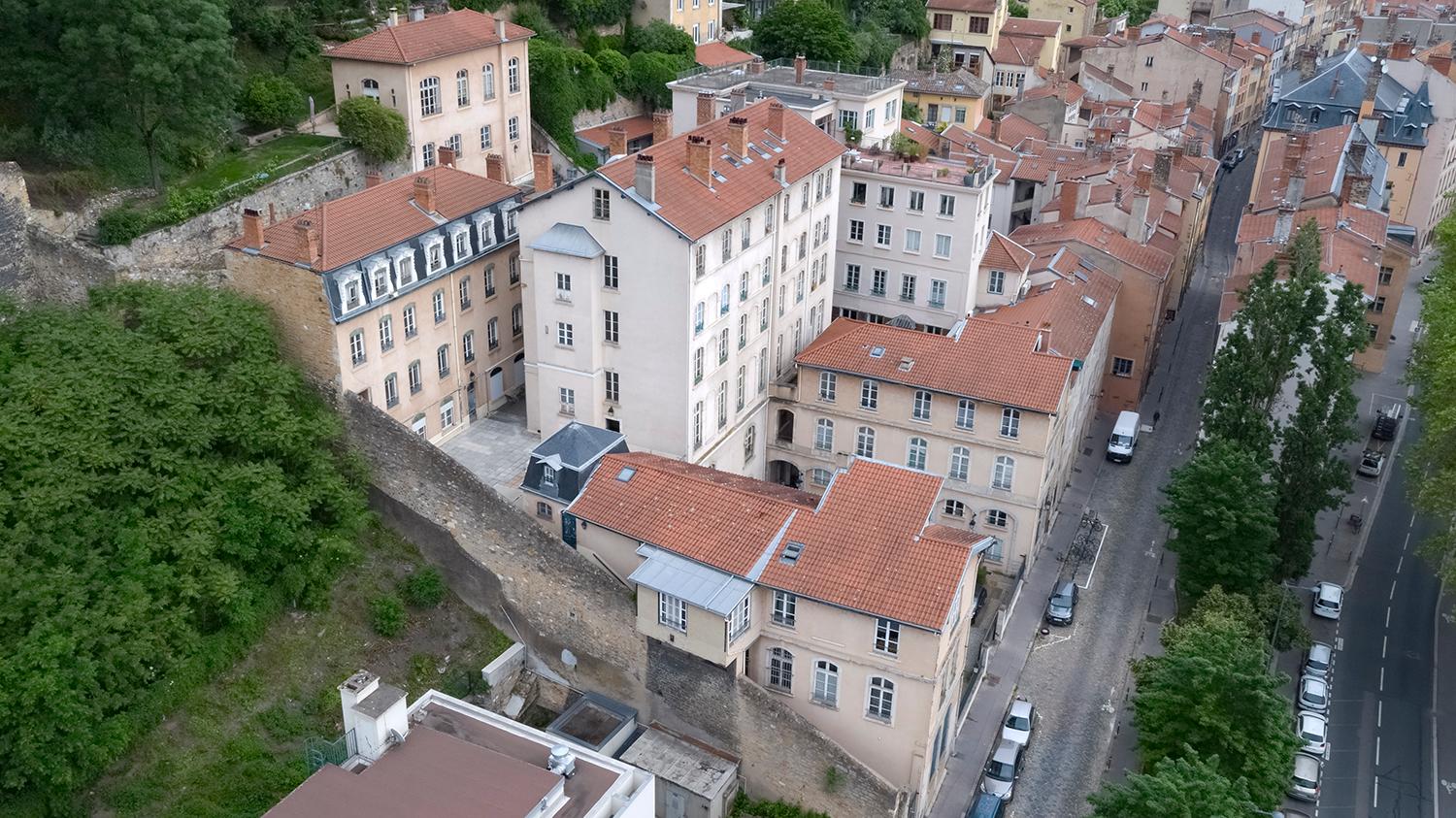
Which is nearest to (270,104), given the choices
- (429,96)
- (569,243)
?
(429,96)

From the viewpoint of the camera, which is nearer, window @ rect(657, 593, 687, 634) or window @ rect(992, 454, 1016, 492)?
window @ rect(657, 593, 687, 634)

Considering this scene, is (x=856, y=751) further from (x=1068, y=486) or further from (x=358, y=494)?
(x=1068, y=486)

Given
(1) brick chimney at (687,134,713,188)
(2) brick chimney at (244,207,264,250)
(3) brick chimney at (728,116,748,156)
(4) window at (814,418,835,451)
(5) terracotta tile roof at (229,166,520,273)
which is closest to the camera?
(5) terracotta tile roof at (229,166,520,273)

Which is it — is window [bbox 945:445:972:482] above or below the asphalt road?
above

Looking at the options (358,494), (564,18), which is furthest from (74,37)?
(564,18)

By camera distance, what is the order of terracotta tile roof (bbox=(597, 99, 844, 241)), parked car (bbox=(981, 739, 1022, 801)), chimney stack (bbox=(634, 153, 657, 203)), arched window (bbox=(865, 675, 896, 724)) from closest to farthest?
arched window (bbox=(865, 675, 896, 724)), parked car (bbox=(981, 739, 1022, 801)), chimney stack (bbox=(634, 153, 657, 203)), terracotta tile roof (bbox=(597, 99, 844, 241))

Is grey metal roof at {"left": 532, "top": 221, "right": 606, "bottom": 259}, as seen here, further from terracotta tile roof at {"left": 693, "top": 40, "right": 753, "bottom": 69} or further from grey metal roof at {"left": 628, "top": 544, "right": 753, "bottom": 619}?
terracotta tile roof at {"left": 693, "top": 40, "right": 753, "bottom": 69}

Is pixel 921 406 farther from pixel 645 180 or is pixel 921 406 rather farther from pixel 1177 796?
pixel 1177 796

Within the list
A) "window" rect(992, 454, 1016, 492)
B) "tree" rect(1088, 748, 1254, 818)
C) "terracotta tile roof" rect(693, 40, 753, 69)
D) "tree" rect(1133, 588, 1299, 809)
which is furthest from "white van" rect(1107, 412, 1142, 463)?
"terracotta tile roof" rect(693, 40, 753, 69)
